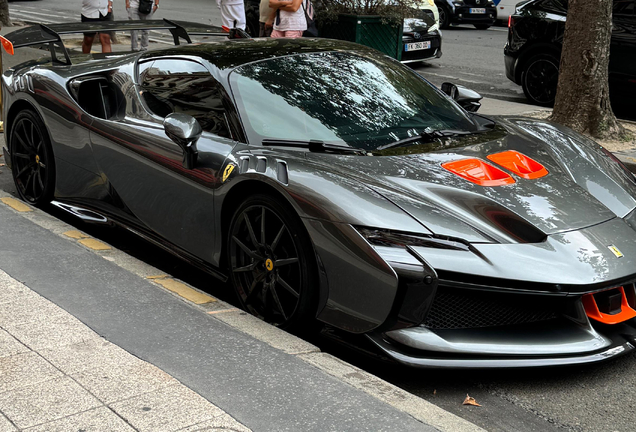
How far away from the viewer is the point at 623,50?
30.3ft

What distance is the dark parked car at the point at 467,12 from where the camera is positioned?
1969 centimetres

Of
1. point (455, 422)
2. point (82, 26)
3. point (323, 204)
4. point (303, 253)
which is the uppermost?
point (82, 26)

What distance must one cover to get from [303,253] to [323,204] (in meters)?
0.23

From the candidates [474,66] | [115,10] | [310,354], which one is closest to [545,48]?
[474,66]

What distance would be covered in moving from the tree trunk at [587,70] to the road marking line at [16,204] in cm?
508

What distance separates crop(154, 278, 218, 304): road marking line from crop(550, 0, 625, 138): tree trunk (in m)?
5.02

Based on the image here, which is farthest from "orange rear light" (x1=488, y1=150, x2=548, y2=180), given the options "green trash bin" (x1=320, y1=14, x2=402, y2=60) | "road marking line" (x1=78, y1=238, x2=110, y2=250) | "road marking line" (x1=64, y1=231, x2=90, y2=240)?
"green trash bin" (x1=320, y1=14, x2=402, y2=60)

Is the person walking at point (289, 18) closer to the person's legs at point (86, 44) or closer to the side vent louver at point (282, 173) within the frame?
the person's legs at point (86, 44)

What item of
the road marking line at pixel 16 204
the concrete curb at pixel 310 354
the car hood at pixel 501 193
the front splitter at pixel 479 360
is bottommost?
the concrete curb at pixel 310 354

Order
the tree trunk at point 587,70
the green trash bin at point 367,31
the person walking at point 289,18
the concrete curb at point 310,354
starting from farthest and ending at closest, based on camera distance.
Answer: the green trash bin at point 367,31
the person walking at point 289,18
the tree trunk at point 587,70
the concrete curb at point 310,354

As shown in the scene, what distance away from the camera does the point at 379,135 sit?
4109mm

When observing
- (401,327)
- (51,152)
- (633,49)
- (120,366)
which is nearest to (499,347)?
(401,327)

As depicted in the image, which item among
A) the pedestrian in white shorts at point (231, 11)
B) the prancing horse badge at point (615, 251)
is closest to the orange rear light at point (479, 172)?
the prancing horse badge at point (615, 251)

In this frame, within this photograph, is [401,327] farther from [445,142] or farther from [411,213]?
[445,142]
